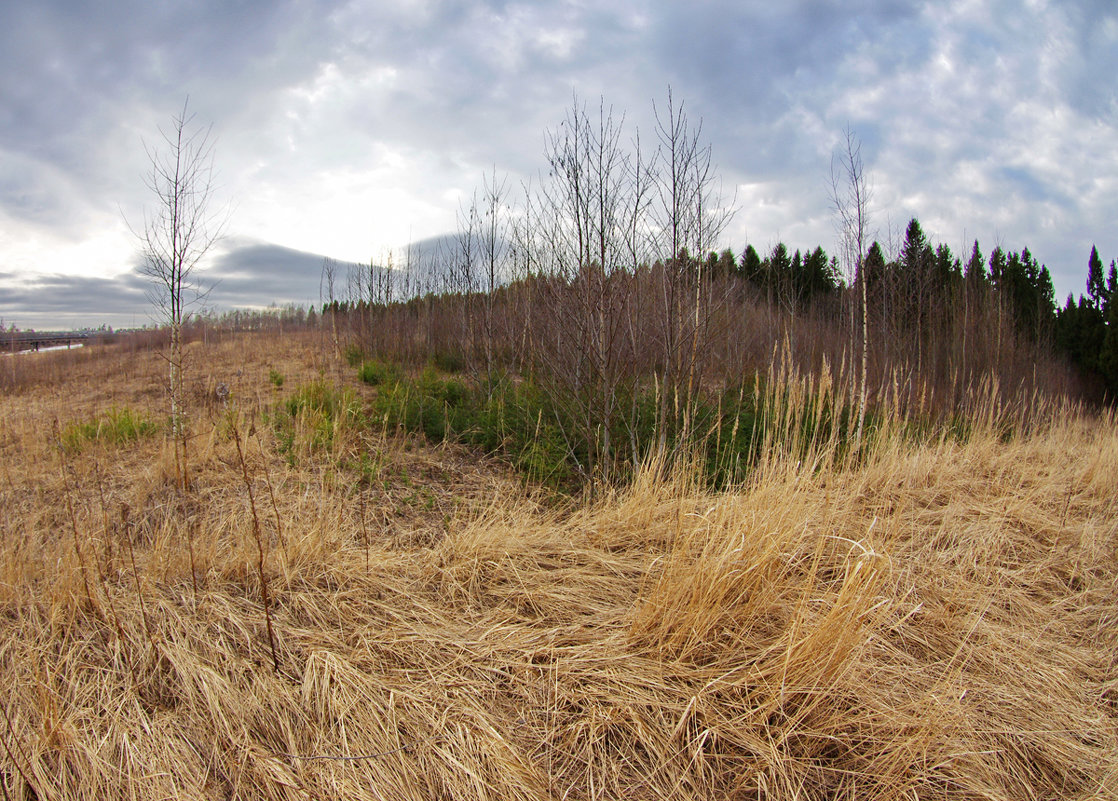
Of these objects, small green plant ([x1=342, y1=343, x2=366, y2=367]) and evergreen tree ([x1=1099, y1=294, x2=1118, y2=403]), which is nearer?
small green plant ([x1=342, y1=343, x2=366, y2=367])

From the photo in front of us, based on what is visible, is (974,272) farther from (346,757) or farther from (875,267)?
(346,757)

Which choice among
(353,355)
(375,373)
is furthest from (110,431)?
(353,355)

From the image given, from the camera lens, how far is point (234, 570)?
2.94 m

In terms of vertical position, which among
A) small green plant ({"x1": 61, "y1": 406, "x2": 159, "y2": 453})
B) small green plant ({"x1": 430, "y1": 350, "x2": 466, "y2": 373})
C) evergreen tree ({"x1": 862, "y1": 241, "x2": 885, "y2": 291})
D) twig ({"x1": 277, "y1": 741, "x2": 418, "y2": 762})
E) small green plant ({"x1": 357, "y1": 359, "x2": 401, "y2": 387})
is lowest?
twig ({"x1": 277, "y1": 741, "x2": 418, "y2": 762})

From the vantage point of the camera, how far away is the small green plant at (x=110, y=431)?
584cm

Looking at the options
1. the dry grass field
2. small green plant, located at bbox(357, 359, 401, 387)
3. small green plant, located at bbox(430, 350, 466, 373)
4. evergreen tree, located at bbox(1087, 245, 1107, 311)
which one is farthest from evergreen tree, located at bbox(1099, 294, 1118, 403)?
small green plant, located at bbox(357, 359, 401, 387)

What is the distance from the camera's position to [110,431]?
6.14 m

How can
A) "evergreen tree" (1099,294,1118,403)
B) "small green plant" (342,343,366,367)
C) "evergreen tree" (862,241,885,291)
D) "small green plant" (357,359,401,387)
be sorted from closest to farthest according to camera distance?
"small green plant" (357,359,401,387) < "evergreen tree" (862,241,885,291) < "small green plant" (342,343,366,367) < "evergreen tree" (1099,294,1118,403)

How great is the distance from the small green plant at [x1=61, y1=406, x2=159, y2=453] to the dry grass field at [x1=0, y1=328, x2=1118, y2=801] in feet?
7.77

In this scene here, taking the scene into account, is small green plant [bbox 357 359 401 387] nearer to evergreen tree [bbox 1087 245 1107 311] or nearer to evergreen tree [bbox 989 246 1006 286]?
evergreen tree [bbox 989 246 1006 286]

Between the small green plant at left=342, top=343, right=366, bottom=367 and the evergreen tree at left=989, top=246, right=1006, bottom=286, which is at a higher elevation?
the evergreen tree at left=989, top=246, right=1006, bottom=286

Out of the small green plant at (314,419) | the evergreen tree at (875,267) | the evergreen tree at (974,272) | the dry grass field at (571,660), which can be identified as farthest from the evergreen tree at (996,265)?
the small green plant at (314,419)

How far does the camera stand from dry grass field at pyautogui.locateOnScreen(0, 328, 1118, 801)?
1.74 m

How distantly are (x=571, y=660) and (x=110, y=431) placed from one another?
6.64 metres
